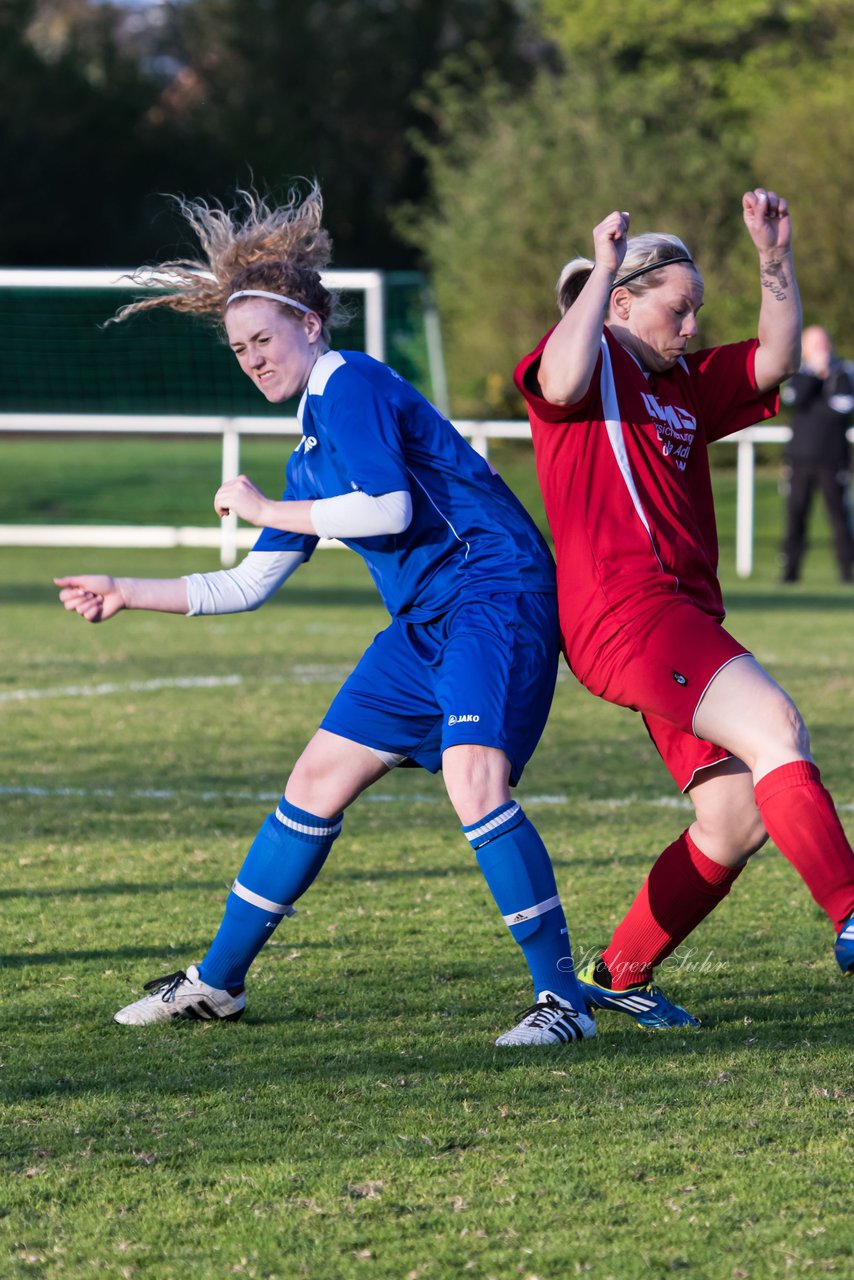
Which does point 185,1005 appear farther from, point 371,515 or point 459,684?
point 371,515

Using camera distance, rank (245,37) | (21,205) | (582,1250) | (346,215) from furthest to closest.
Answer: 1. (245,37)
2. (346,215)
3. (21,205)
4. (582,1250)

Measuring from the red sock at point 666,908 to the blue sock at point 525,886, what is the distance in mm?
322

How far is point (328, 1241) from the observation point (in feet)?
9.72

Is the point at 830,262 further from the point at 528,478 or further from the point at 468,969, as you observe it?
the point at 468,969

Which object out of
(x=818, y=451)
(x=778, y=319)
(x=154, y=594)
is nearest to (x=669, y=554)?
(x=778, y=319)

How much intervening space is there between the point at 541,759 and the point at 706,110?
1369 inches

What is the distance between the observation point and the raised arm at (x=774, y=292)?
161 inches

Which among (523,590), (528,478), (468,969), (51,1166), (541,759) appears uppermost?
(523,590)

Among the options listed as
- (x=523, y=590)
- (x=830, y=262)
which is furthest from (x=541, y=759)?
(x=830, y=262)

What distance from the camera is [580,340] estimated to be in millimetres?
3768

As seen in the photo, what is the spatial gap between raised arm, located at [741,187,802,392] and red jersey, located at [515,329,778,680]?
0.26 m

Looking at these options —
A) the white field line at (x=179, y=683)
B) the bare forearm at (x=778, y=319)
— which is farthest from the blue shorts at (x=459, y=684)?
the white field line at (x=179, y=683)

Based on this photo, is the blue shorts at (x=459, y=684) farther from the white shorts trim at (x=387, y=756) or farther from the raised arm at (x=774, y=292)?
the raised arm at (x=774, y=292)

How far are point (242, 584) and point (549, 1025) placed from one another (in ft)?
4.07
